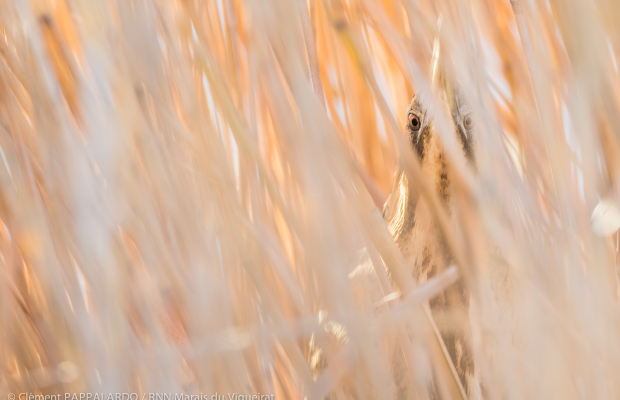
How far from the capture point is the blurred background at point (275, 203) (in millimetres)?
357

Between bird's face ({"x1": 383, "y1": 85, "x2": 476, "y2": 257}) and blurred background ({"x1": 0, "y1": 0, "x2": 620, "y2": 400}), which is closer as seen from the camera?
blurred background ({"x1": 0, "y1": 0, "x2": 620, "y2": 400})

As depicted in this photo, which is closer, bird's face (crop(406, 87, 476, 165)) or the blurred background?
the blurred background

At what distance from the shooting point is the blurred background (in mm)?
357

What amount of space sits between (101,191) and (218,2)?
29 cm

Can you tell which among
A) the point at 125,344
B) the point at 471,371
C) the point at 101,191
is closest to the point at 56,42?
the point at 101,191

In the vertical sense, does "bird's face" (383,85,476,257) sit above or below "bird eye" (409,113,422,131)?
below

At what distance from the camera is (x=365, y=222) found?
354 mm

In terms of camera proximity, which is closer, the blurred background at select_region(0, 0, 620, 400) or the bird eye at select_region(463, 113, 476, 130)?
the blurred background at select_region(0, 0, 620, 400)

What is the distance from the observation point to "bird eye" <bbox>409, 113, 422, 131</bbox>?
1.67 feet

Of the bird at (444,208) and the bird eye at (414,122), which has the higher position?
the bird eye at (414,122)

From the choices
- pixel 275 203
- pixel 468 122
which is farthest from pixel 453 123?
pixel 275 203

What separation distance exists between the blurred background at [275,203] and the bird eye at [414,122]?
10cm

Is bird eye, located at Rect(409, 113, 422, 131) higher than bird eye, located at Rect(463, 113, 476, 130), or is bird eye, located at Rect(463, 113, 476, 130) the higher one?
bird eye, located at Rect(409, 113, 422, 131)

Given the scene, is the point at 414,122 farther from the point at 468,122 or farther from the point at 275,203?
the point at 275,203
